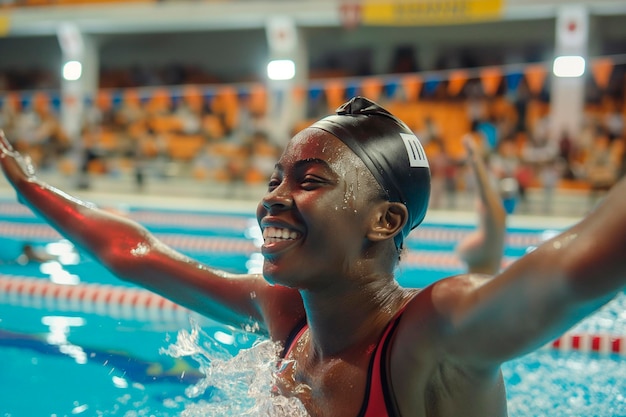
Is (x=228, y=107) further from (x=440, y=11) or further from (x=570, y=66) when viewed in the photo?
(x=570, y=66)

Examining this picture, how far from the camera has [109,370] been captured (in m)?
3.73

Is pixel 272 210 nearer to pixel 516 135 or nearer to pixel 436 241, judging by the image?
pixel 436 241

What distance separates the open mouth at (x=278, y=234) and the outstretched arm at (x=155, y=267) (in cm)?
43

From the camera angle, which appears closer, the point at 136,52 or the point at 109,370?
the point at 109,370

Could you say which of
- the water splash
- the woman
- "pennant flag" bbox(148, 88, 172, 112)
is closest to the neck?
the woman

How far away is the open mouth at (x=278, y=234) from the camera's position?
1543 millimetres

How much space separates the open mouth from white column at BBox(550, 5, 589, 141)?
1242 cm

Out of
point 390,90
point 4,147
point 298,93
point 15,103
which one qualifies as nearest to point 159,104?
point 15,103

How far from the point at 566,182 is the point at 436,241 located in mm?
4282

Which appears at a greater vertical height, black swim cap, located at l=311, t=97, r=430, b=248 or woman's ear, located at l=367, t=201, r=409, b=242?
black swim cap, located at l=311, t=97, r=430, b=248

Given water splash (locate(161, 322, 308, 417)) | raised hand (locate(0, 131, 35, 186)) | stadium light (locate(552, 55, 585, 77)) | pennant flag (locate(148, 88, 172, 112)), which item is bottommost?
water splash (locate(161, 322, 308, 417))

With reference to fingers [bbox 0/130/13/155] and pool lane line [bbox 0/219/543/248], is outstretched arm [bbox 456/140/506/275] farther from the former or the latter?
pool lane line [bbox 0/219/543/248]

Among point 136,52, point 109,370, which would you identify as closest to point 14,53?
point 136,52

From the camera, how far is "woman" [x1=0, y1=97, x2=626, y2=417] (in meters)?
1.11
